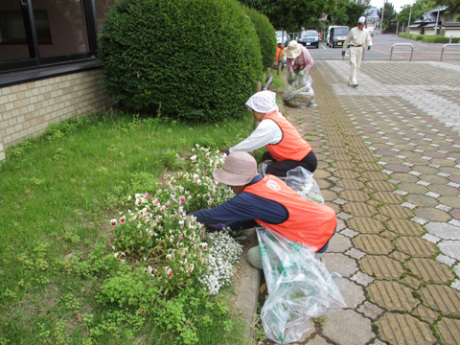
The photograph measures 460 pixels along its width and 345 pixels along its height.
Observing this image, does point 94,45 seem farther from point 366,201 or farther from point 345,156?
point 366,201

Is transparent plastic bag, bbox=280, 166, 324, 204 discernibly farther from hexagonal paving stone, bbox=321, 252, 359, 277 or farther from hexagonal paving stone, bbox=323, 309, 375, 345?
hexagonal paving stone, bbox=323, 309, 375, 345

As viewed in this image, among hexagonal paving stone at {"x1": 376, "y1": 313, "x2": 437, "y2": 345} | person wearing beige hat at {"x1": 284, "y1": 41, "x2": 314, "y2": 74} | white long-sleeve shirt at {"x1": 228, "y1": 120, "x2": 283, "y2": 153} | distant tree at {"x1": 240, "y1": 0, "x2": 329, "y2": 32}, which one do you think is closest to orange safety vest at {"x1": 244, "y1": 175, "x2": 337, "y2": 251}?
hexagonal paving stone at {"x1": 376, "y1": 313, "x2": 437, "y2": 345}

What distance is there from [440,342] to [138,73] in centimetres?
490

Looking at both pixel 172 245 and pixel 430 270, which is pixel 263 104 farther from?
pixel 430 270

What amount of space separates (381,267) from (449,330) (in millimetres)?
675

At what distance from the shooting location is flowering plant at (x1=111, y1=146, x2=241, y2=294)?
233cm

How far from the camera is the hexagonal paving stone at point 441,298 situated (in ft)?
8.18

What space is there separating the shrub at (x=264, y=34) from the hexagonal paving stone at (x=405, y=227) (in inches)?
335

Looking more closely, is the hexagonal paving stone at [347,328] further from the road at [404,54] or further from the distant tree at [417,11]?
the distant tree at [417,11]

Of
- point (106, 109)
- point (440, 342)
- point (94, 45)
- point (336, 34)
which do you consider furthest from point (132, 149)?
point (336, 34)

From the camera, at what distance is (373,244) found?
3.23 m

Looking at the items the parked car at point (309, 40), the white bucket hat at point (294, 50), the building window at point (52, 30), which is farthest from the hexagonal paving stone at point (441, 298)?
the parked car at point (309, 40)

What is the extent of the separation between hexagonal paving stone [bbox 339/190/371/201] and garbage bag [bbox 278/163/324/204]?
0.79m

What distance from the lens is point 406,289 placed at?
267cm
